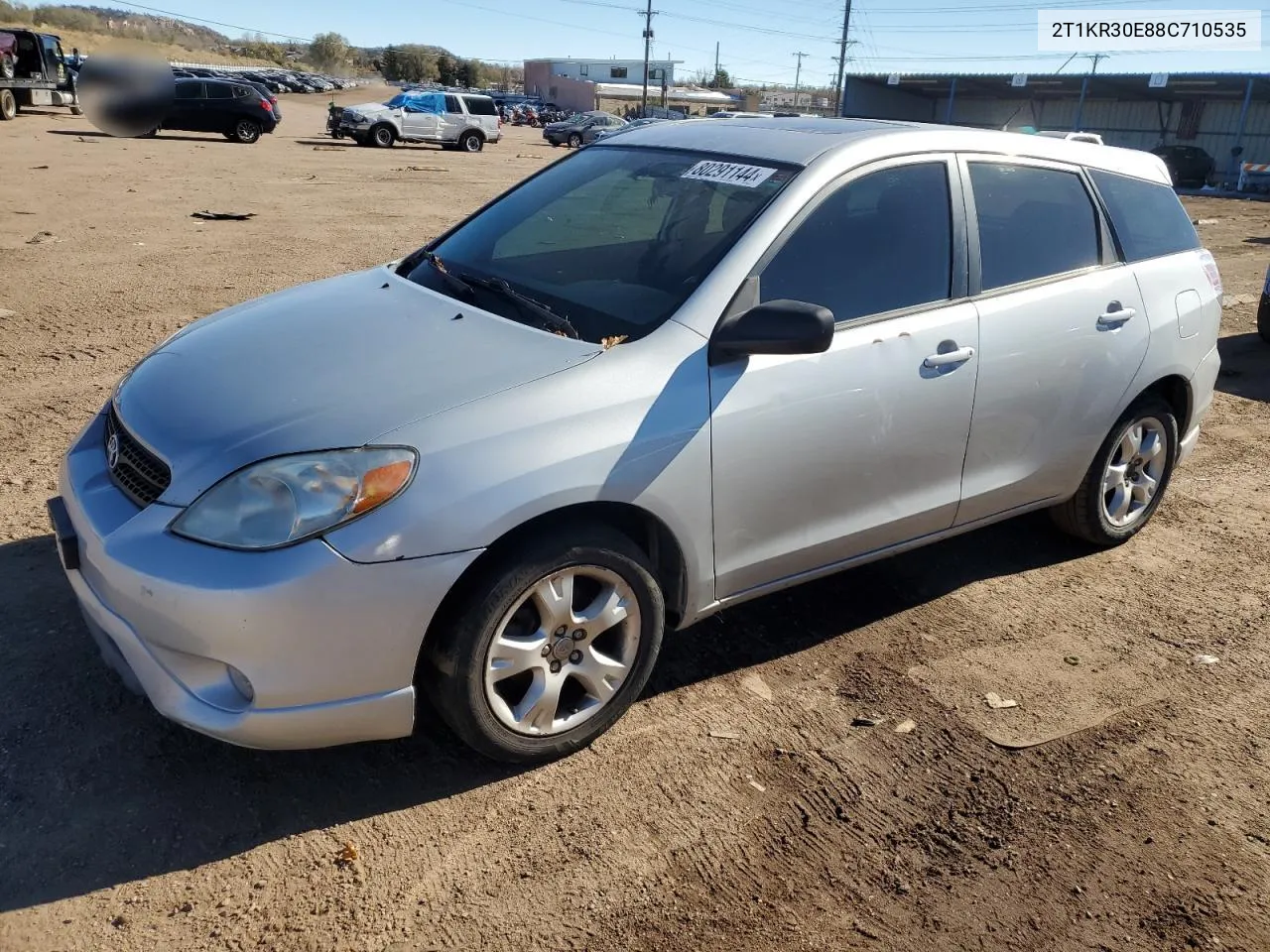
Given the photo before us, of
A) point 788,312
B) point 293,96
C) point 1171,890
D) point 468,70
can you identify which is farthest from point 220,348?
point 468,70

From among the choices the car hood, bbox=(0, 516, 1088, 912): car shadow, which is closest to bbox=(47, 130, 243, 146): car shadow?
the car hood

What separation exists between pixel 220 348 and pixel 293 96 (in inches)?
2696

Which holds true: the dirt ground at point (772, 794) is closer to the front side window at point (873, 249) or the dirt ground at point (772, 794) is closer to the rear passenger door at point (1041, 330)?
the rear passenger door at point (1041, 330)

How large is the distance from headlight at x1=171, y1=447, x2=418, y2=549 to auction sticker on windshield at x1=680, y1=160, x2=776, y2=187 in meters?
1.61

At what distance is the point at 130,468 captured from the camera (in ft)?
9.51

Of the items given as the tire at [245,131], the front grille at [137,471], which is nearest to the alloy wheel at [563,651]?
the front grille at [137,471]

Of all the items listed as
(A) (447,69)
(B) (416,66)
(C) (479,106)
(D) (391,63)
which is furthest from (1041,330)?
(A) (447,69)

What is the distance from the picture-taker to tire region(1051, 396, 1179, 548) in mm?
4477

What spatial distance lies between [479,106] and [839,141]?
32833 millimetres

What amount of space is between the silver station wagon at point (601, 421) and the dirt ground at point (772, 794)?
12.4 inches

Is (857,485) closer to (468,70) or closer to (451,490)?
(451,490)

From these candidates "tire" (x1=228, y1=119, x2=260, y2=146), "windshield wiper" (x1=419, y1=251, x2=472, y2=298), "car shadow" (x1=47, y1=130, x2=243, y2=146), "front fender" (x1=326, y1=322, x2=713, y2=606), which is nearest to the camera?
"front fender" (x1=326, y1=322, x2=713, y2=606)

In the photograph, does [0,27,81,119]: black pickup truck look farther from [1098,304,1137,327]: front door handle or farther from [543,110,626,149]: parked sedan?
[1098,304,1137,327]: front door handle

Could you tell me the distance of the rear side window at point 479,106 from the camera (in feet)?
110
